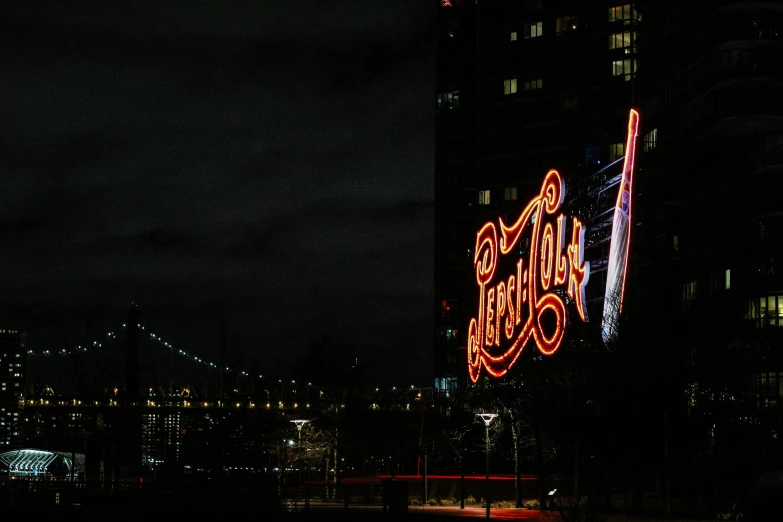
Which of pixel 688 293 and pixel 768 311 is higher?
pixel 688 293

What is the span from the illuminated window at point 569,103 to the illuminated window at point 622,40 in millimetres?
7360

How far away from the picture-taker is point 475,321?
3098 inches

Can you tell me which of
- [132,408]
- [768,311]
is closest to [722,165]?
[768,311]

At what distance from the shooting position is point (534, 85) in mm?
Result: 147000

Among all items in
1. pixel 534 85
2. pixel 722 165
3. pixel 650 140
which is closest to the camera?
pixel 722 165

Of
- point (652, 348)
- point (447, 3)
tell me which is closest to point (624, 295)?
point (652, 348)

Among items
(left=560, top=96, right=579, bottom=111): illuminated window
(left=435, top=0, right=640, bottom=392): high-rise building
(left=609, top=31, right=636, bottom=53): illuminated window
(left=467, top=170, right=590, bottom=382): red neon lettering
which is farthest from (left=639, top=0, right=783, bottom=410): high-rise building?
(left=560, top=96, right=579, bottom=111): illuminated window

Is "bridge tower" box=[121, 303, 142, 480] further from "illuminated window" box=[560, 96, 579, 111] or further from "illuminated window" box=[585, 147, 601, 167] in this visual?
"illuminated window" box=[560, 96, 579, 111]

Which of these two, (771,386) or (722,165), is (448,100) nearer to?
(722,165)

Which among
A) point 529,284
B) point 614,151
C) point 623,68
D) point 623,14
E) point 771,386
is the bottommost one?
point 771,386

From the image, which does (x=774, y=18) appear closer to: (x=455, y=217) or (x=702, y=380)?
(x=702, y=380)

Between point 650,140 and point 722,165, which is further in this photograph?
point 650,140

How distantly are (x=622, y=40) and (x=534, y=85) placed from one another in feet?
41.2

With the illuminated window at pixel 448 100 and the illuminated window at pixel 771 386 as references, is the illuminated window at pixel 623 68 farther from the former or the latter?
the illuminated window at pixel 771 386
